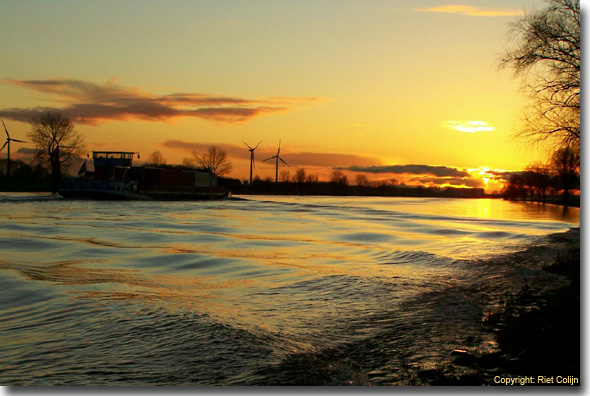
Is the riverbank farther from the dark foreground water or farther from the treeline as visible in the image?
the treeline

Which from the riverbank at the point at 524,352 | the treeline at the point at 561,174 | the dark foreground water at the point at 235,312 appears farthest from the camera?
the treeline at the point at 561,174

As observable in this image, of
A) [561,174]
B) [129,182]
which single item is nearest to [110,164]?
[129,182]

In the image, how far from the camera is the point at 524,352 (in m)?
7.02

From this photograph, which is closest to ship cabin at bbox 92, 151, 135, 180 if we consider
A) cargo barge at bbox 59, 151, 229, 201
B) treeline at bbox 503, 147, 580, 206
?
cargo barge at bbox 59, 151, 229, 201

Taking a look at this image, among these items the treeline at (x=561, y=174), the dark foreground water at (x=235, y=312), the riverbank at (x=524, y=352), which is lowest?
the dark foreground water at (x=235, y=312)

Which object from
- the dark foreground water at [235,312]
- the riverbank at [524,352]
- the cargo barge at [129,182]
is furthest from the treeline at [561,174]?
the cargo barge at [129,182]

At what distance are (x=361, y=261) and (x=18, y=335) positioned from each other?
1245 centimetres

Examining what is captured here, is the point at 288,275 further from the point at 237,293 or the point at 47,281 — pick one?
the point at 47,281

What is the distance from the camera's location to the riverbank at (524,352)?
630 cm

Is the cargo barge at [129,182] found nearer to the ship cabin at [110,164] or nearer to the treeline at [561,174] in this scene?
the ship cabin at [110,164]

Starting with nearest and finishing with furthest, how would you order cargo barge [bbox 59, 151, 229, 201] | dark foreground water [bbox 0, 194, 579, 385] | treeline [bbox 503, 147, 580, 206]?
dark foreground water [bbox 0, 194, 579, 385] < treeline [bbox 503, 147, 580, 206] < cargo barge [bbox 59, 151, 229, 201]

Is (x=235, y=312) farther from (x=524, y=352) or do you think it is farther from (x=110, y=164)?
(x=110, y=164)

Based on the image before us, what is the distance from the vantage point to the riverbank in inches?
248

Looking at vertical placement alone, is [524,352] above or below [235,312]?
above
